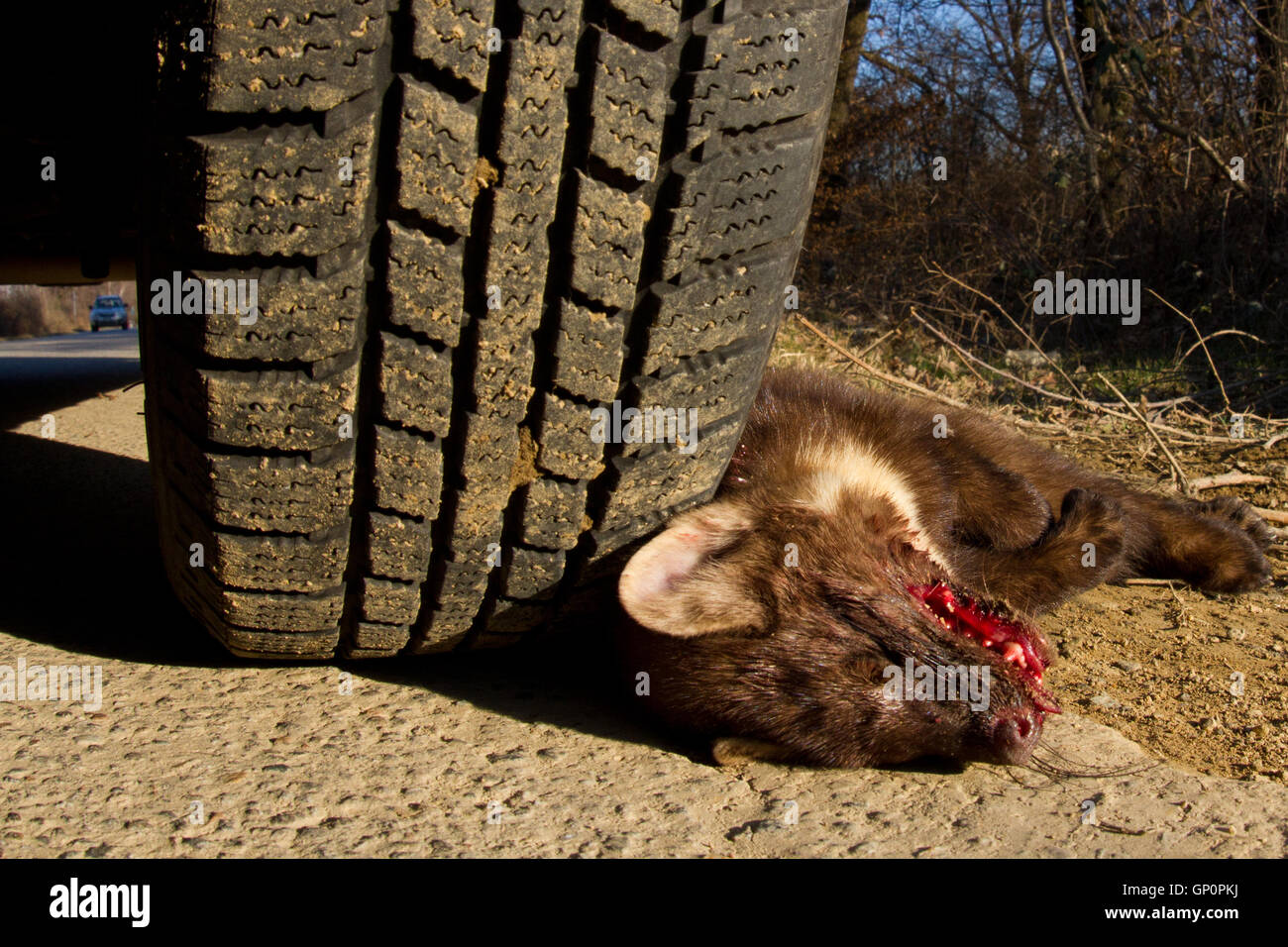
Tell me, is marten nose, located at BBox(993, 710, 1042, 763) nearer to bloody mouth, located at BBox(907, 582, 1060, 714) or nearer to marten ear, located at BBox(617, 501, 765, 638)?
bloody mouth, located at BBox(907, 582, 1060, 714)

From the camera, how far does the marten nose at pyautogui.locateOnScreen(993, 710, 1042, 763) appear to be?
1978 mm

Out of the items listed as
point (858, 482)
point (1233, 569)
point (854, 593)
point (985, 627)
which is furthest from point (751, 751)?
point (1233, 569)

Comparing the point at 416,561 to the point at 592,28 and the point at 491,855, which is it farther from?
the point at 592,28

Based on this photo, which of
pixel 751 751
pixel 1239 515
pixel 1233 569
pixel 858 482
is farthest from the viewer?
pixel 1239 515

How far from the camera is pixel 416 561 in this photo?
75.0 inches

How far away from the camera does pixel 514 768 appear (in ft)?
6.19

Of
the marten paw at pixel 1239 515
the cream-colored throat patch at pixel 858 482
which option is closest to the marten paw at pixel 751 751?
the cream-colored throat patch at pixel 858 482

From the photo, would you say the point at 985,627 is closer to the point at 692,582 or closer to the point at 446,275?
the point at 692,582

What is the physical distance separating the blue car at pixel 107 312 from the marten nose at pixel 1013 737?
104 feet

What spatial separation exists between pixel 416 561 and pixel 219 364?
1.57ft

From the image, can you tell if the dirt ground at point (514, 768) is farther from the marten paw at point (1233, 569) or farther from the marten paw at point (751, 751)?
the marten paw at point (1233, 569)

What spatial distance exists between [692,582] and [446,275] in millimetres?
851

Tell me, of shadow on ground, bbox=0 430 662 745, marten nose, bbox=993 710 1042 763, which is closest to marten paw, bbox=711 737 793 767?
shadow on ground, bbox=0 430 662 745
